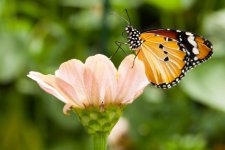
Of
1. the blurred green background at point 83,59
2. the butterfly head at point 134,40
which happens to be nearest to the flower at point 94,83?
the butterfly head at point 134,40

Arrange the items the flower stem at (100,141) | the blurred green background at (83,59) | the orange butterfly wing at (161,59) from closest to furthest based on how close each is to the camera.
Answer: the flower stem at (100,141) → the orange butterfly wing at (161,59) → the blurred green background at (83,59)

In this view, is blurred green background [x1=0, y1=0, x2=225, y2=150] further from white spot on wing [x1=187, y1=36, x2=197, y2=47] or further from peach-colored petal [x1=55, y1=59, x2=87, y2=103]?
peach-colored petal [x1=55, y1=59, x2=87, y2=103]

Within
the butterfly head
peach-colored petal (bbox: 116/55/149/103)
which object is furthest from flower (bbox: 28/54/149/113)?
the butterfly head

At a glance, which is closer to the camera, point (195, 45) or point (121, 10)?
point (195, 45)

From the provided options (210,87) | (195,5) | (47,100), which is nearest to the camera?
(210,87)

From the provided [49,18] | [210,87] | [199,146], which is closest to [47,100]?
[49,18]

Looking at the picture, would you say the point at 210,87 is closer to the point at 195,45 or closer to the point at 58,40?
the point at 58,40

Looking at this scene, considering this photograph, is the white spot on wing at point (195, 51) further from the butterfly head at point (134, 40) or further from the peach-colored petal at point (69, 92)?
the peach-colored petal at point (69, 92)
